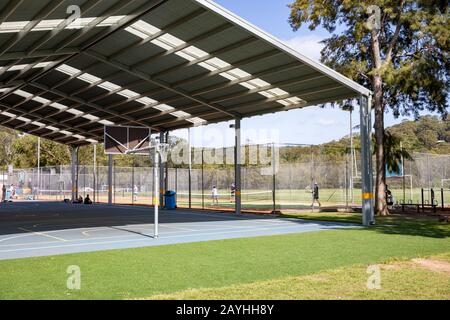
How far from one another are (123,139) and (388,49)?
1532cm

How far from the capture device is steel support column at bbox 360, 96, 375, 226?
61.8 ft

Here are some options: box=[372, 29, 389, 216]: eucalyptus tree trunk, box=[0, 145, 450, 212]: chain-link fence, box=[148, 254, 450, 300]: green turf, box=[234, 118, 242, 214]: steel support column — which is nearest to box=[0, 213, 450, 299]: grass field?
box=[148, 254, 450, 300]: green turf

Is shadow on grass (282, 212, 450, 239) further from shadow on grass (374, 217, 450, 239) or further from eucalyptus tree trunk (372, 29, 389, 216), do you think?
eucalyptus tree trunk (372, 29, 389, 216)

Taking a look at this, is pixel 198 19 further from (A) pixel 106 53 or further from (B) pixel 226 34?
(A) pixel 106 53

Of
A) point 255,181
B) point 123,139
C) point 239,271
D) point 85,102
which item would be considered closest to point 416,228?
point 239,271

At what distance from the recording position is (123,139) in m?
26.8

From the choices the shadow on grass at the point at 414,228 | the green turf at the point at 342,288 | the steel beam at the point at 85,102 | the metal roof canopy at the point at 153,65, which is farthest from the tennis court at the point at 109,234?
the steel beam at the point at 85,102

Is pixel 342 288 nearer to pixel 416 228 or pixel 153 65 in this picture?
pixel 416 228

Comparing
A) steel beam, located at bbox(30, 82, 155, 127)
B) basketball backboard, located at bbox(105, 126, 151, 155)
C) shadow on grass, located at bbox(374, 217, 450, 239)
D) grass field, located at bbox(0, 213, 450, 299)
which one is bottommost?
shadow on grass, located at bbox(374, 217, 450, 239)

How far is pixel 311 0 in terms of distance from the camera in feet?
84.4

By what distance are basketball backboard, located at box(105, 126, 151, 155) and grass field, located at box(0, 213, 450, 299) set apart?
14036 mm

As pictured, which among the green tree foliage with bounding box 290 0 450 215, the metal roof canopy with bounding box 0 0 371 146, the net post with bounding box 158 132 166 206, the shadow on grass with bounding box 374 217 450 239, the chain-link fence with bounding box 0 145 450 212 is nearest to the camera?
the metal roof canopy with bounding box 0 0 371 146
